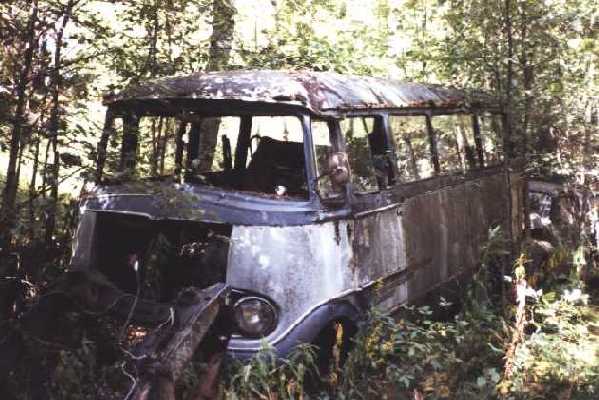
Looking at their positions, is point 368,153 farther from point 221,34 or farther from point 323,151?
point 221,34

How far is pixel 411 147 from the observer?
5.50 metres

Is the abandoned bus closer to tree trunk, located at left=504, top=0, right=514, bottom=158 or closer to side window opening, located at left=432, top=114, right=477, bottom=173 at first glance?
side window opening, located at left=432, top=114, right=477, bottom=173

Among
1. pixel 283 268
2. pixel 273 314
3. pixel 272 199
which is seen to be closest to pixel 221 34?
pixel 272 199

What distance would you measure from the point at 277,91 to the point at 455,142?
268cm

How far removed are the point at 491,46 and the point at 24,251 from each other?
491 cm

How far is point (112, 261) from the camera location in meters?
4.61

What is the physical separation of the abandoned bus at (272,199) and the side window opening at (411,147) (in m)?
0.02

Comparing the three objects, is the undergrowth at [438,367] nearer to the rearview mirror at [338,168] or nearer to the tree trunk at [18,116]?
the rearview mirror at [338,168]

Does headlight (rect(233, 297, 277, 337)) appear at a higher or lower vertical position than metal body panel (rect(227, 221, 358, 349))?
lower

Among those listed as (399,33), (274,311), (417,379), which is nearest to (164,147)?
(274,311)

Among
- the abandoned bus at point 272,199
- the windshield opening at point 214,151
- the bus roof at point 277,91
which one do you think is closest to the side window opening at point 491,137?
the abandoned bus at point 272,199

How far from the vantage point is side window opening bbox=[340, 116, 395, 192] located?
4.76 meters

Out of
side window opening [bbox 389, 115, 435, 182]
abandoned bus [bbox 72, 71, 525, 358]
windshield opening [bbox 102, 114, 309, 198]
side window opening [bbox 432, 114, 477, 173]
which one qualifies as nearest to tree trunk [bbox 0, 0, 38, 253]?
abandoned bus [bbox 72, 71, 525, 358]

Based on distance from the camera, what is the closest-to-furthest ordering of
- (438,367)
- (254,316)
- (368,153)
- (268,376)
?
(268,376) → (254,316) → (438,367) → (368,153)
